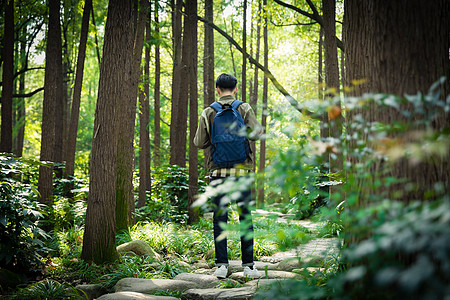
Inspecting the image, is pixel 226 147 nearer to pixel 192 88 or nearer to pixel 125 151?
pixel 125 151

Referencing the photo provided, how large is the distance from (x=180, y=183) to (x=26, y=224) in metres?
6.14

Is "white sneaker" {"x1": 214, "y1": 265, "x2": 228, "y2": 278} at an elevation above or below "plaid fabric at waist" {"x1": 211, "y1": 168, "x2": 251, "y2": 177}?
below

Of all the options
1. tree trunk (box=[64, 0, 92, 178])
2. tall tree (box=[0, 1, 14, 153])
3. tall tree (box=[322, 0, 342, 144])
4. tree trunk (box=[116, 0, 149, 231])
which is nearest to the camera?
tree trunk (box=[116, 0, 149, 231])

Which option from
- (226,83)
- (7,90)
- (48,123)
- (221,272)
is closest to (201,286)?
(221,272)

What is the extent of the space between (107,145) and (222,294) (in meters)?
2.85

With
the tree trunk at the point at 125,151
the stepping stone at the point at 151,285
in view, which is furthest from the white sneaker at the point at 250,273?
the tree trunk at the point at 125,151

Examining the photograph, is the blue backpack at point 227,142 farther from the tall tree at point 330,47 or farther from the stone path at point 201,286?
the tall tree at point 330,47

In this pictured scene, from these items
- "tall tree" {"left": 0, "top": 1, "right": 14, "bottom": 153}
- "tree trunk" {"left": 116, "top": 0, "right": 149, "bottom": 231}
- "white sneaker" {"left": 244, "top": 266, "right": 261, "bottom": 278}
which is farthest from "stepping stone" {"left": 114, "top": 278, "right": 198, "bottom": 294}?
"tall tree" {"left": 0, "top": 1, "right": 14, "bottom": 153}

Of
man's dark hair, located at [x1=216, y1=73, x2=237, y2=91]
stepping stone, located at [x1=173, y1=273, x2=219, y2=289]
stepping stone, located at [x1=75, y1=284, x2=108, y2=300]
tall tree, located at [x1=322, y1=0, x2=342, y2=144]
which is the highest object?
tall tree, located at [x1=322, y1=0, x2=342, y2=144]

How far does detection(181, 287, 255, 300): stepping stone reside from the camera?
10.5 feet

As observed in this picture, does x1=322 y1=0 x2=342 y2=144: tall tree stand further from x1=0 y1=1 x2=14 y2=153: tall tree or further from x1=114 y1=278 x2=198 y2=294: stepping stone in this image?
x1=0 y1=1 x2=14 y2=153: tall tree

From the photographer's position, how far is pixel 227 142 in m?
3.98

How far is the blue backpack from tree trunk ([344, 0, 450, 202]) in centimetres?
172

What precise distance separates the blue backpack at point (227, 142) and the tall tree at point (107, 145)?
73.7 inches
